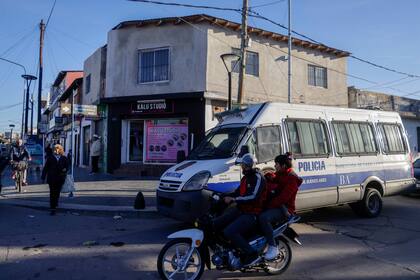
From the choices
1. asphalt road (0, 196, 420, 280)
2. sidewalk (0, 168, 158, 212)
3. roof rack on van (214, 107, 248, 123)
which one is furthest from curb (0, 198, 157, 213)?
roof rack on van (214, 107, 248, 123)

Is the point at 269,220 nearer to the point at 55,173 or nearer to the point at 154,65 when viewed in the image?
the point at 55,173

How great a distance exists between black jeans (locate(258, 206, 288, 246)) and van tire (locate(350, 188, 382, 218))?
513cm

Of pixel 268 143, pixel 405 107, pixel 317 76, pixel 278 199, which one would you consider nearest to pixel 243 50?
pixel 268 143

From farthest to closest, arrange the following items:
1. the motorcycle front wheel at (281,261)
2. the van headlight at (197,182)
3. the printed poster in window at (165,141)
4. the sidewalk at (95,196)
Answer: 1. the printed poster in window at (165,141)
2. the sidewalk at (95,196)
3. the van headlight at (197,182)
4. the motorcycle front wheel at (281,261)

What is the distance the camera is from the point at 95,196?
12.8 meters

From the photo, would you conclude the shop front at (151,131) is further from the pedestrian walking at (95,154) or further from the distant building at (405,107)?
the distant building at (405,107)

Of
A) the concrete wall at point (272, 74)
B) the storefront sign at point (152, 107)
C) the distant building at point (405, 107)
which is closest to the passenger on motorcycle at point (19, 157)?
the storefront sign at point (152, 107)

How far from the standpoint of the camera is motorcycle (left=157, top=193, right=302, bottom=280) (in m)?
5.20

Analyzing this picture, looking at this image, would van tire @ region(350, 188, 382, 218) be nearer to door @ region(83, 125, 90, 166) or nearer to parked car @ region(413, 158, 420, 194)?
parked car @ region(413, 158, 420, 194)

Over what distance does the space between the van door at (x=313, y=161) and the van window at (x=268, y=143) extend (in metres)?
0.33

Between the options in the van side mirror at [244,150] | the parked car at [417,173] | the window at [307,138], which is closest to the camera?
the van side mirror at [244,150]

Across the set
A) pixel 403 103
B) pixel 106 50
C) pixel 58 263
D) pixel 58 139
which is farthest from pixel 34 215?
pixel 58 139

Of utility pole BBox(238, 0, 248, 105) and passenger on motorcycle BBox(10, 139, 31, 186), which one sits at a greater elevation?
utility pole BBox(238, 0, 248, 105)

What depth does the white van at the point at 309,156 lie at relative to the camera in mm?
7762
